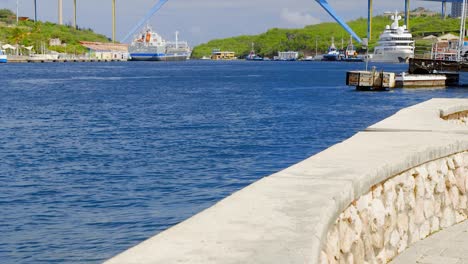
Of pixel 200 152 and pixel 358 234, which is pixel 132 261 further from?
pixel 200 152

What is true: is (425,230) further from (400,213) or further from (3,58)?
(3,58)

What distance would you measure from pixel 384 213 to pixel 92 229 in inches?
240

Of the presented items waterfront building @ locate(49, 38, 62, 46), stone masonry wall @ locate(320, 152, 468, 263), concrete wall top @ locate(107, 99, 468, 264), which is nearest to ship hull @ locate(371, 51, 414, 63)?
waterfront building @ locate(49, 38, 62, 46)

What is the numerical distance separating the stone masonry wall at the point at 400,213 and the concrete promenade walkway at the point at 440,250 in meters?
0.08

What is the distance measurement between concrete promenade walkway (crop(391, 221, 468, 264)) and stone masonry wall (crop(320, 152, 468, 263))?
0.08 meters

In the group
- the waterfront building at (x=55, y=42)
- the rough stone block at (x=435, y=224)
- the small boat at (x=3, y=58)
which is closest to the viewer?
the rough stone block at (x=435, y=224)

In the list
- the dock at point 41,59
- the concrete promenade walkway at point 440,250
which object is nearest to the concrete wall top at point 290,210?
the concrete promenade walkway at point 440,250

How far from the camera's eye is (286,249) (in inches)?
194

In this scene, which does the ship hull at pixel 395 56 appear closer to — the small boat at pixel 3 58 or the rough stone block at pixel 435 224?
the small boat at pixel 3 58

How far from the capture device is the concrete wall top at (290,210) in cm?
487

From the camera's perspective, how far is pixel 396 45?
523 feet

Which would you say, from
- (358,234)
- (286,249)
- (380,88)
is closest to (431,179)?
(358,234)

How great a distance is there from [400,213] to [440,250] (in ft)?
1.73

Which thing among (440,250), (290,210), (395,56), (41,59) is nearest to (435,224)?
(440,250)
